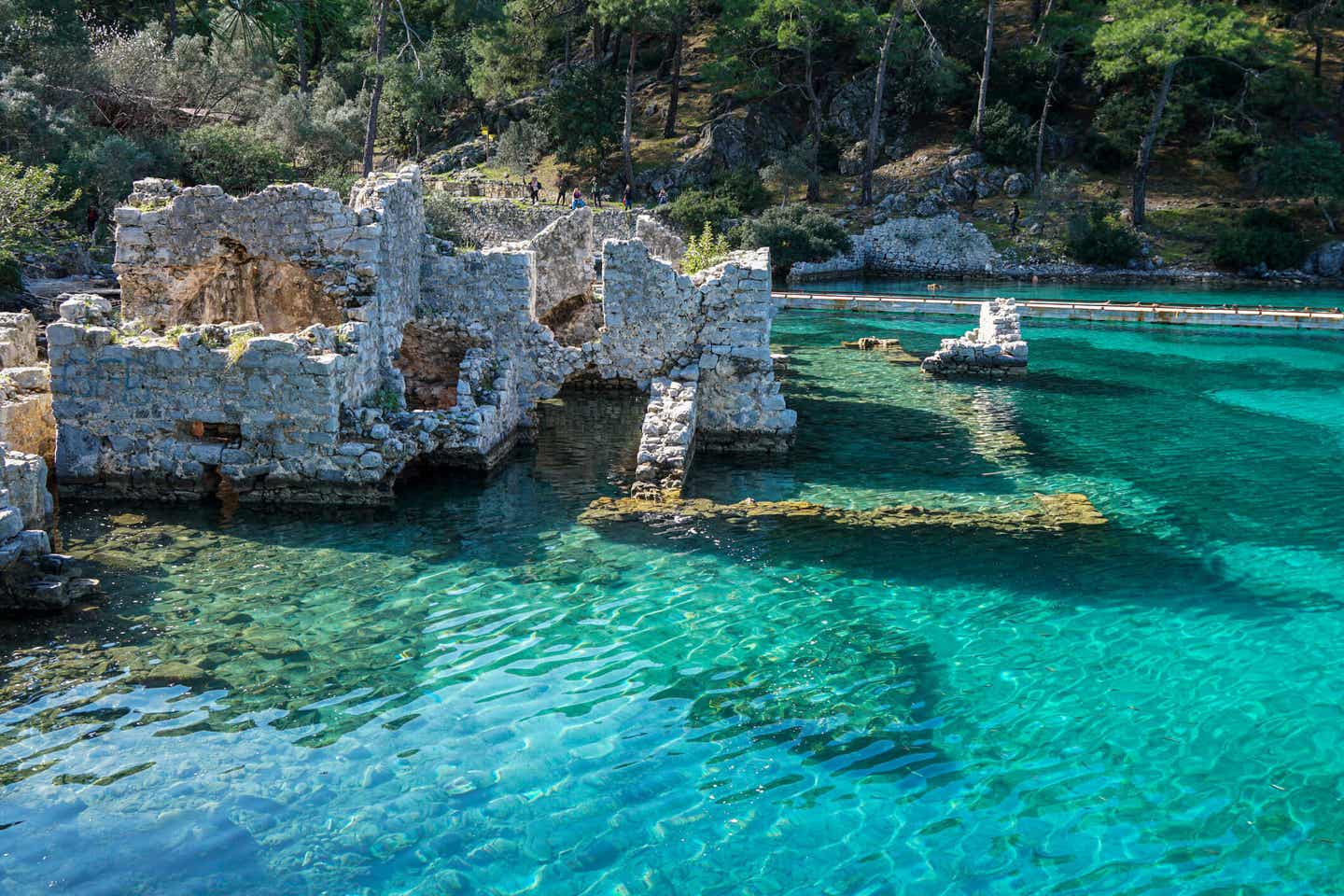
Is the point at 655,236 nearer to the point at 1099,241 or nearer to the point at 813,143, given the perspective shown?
the point at 1099,241

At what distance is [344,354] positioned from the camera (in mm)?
12602

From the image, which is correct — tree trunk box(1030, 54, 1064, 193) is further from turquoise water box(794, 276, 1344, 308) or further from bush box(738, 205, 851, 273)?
bush box(738, 205, 851, 273)

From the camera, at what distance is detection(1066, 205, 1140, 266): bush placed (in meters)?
45.0

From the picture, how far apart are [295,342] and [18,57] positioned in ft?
109

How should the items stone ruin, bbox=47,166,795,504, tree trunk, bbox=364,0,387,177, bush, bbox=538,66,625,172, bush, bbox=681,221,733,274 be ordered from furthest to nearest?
bush, bbox=538,66,625,172
tree trunk, bbox=364,0,387,177
bush, bbox=681,221,733,274
stone ruin, bbox=47,166,795,504

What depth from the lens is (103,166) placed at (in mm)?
30734

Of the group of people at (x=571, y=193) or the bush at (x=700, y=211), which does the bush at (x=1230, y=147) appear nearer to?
the bush at (x=700, y=211)

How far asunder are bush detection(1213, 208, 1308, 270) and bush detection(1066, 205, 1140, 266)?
3.52m

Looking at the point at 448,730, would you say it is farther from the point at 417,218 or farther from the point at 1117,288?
the point at 1117,288

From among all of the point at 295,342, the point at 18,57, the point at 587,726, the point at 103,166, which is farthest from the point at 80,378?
the point at 18,57

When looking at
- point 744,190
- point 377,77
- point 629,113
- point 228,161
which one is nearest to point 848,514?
point 377,77

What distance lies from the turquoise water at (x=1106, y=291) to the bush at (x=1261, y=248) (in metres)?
1.58

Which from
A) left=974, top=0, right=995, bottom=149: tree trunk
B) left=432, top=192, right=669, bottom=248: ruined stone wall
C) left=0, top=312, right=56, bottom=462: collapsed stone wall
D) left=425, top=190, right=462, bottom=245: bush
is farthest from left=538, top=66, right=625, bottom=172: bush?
left=0, top=312, right=56, bottom=462: collapsed stone wall

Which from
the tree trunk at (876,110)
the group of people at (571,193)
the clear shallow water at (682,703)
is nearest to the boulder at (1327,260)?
the tree trunk at (876,110)
